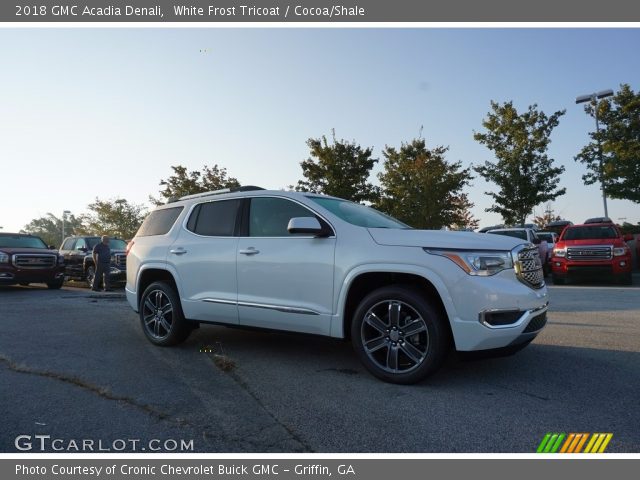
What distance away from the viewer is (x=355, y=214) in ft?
16.1

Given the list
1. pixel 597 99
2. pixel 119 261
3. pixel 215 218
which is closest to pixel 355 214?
pixel 215 218

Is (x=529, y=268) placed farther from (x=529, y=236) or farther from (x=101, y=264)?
(x=529, y=236)

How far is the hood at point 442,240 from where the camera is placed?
3.96m

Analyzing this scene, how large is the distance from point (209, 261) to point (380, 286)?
197 cm

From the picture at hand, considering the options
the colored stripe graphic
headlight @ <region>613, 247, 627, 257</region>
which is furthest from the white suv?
headlight @ <region>613, 247, 627, 257</region>

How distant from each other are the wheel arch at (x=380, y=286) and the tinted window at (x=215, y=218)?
1621 millimetres

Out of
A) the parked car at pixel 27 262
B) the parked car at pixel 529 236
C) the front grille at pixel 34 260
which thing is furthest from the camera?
the parked car at pixel 529 236

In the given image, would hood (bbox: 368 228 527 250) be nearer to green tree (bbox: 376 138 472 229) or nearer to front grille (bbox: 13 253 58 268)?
front grille (bbox: 13 253 58 268)

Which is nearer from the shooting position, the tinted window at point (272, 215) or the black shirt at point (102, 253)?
the tinted window at point (272, 215)

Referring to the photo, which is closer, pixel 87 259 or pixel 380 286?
pixel 380 286

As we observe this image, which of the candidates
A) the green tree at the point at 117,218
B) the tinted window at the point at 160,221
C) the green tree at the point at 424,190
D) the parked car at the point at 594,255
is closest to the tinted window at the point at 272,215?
the tinted window at the point at 160,221

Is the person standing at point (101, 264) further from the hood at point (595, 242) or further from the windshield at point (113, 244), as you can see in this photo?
the hood at point (595, 242)

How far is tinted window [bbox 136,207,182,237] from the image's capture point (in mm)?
5969
